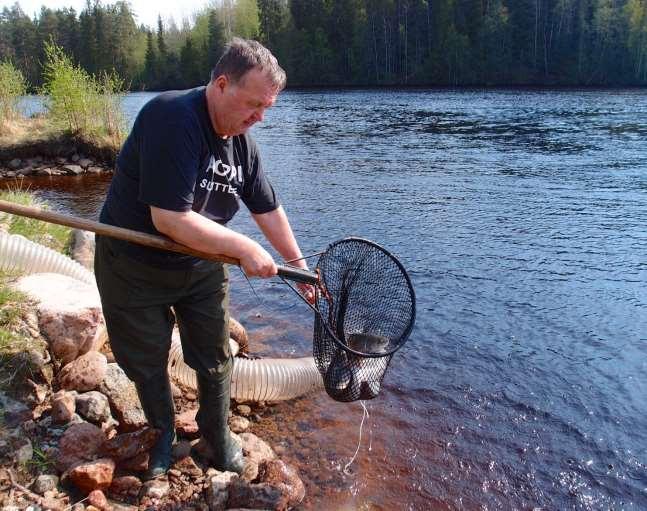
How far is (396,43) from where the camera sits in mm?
63094

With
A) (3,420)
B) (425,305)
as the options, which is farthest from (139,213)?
(425,305)

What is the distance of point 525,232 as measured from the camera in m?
10.0

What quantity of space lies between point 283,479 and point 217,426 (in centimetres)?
59

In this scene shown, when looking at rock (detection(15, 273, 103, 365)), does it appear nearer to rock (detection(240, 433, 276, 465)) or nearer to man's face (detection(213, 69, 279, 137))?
rock (detection(240, 433, 276, 465))

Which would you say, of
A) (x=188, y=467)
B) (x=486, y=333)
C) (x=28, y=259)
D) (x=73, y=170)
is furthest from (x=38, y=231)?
(x=73, y=170)

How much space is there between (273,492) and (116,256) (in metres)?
1.71

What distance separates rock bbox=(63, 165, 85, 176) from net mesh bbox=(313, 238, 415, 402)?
1503 cm

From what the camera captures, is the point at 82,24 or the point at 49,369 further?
the point at 82,24

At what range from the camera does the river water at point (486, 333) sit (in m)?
4.25

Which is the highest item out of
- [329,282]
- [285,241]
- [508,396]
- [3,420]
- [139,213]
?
[139,213]

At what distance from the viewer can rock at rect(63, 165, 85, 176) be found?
17.0 m

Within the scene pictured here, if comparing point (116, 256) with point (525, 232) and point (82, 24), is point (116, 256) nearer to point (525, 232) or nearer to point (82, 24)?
point (525, 232)

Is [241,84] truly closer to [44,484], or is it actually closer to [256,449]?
[44,484]

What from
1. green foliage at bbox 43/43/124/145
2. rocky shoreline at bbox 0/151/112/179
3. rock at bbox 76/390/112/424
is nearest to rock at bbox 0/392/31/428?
rock at bbox 76/390/112/424
